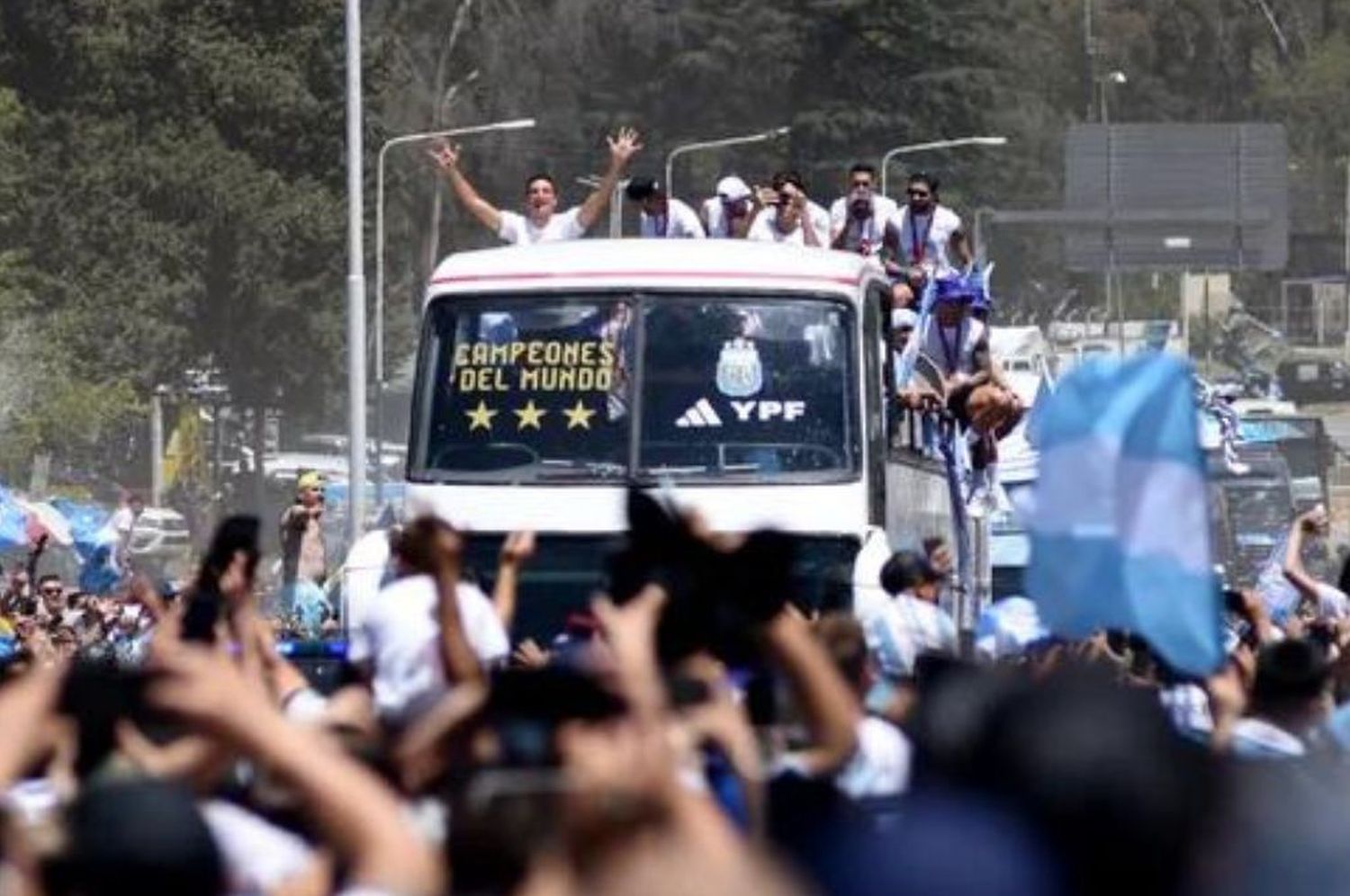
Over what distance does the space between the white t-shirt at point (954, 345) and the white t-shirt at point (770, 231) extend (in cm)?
69

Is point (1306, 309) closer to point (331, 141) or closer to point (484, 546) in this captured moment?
point (331, 141)

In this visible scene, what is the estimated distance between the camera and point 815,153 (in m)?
68.6

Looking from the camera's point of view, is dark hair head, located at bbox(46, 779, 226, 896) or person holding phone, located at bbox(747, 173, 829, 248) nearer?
dark hair head, located at bbox(46, 779, 226, 896)

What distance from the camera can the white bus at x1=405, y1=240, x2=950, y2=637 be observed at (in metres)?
18.3

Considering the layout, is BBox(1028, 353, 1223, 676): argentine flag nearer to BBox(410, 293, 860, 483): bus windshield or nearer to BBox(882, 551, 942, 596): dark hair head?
BBox(882, 551, 942, 596): dark hair head

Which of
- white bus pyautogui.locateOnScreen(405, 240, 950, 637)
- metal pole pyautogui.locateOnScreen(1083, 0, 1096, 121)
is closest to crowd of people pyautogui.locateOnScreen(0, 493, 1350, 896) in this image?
white bus pyautogui.locateOnScreen(405, 240, 950, 637)

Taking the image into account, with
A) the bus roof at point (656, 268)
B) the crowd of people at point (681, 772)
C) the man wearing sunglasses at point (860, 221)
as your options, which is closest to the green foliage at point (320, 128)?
the man wearing sunglasses at point (860, 221)

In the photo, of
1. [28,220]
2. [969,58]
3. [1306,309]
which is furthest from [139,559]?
[1306,309]

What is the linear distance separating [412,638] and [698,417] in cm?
753

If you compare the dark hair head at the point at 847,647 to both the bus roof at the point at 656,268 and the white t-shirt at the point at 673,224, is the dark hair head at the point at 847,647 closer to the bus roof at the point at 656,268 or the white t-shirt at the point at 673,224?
the bus roof at the point at 656,268

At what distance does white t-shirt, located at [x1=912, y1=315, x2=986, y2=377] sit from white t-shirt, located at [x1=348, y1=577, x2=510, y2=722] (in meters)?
9.98

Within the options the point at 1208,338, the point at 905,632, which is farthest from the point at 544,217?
the point at 1208,338

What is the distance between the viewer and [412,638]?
36.5 feet

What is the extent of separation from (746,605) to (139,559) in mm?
48531
